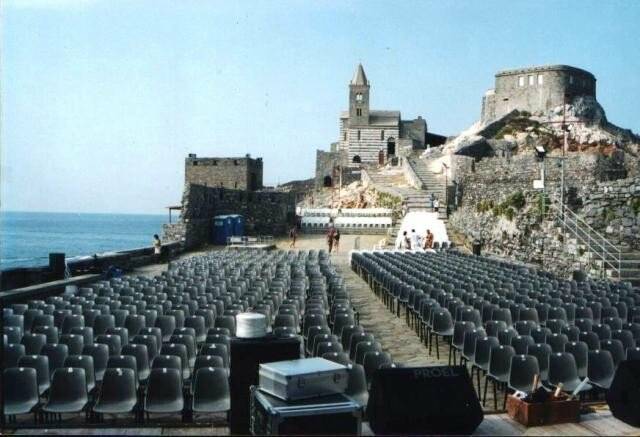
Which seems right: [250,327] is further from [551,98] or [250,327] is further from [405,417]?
[551,98]

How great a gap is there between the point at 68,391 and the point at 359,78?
2659 inches

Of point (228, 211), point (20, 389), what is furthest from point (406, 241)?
point (20, 389)

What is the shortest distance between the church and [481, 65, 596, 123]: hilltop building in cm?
939

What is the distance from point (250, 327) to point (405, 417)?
1460 millimetres

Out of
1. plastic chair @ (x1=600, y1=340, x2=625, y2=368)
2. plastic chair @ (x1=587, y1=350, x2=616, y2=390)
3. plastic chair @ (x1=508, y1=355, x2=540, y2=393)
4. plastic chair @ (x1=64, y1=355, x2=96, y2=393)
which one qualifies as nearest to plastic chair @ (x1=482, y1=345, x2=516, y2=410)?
plastic chair @ (x1=508, y1=355, x2=540, y2=393)

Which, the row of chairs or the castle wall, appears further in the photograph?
the castle wall

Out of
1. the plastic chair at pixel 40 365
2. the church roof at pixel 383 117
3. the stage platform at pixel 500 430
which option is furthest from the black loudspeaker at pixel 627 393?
the church roof at pixel 383 117

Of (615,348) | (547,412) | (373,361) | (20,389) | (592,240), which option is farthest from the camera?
(592,240)

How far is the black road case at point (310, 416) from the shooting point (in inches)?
179

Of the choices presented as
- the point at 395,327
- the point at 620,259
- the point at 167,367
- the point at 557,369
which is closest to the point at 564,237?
the point at 620,259

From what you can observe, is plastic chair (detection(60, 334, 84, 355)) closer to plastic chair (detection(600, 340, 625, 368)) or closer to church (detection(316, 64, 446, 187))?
plastic chair (detection(600, 340, 625, 368))

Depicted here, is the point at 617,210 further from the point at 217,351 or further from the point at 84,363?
the point at 84,363

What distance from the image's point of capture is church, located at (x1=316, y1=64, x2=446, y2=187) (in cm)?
6869

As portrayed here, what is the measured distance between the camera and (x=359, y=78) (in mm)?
71562
